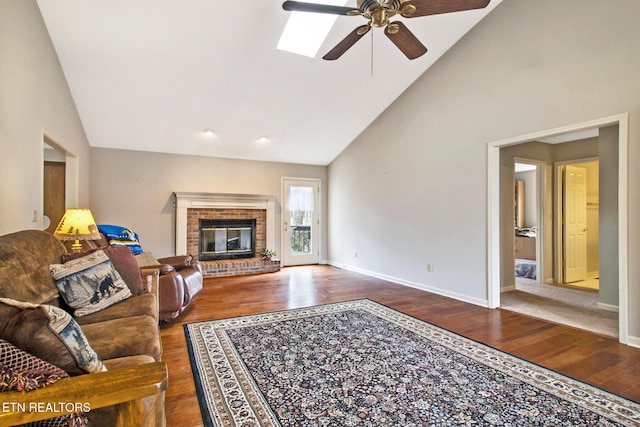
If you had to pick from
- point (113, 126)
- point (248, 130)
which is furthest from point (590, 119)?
point (113, 126)

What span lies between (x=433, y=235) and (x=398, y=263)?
A: 34.5 inches

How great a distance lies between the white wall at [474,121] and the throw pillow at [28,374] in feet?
12.9

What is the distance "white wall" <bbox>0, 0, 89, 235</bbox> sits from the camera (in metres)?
2.49

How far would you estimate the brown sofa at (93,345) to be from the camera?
0.97m

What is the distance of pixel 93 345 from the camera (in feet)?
5.41

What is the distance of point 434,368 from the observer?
2332 mm

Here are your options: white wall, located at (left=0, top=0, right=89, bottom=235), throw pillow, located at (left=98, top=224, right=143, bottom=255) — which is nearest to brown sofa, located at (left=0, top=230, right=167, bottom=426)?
white wall, located at (left=0, top=0, right=89, bottom=235)

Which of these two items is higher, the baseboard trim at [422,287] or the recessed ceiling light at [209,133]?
the recessed ceiling light at [209,133]

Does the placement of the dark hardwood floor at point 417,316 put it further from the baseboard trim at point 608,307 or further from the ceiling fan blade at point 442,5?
the ceiling fan blade at point 442,5

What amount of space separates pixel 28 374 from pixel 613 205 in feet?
17.2

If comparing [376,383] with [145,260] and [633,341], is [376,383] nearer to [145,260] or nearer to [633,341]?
[633,341]

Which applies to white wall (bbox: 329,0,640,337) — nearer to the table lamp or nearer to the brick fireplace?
the brick fireplace

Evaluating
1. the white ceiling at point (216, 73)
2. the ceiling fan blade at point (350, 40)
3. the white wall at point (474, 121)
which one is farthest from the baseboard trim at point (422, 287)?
the ceiling fan blade at point (350, 40)

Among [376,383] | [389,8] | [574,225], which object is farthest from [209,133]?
[574,225]
